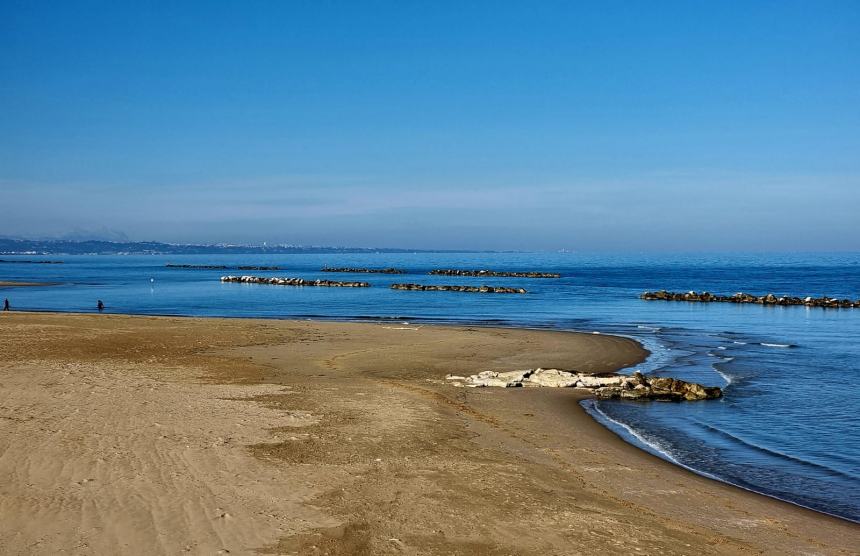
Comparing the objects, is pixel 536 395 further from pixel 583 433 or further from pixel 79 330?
pixel 79 330

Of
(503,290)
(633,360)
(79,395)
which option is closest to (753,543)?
(79,395)

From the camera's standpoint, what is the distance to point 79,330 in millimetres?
31281

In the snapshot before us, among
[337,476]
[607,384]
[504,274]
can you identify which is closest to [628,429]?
[607,384]

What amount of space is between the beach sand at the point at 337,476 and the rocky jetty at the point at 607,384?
2.41ft

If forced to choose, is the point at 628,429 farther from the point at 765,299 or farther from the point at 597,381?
the point at 765,299

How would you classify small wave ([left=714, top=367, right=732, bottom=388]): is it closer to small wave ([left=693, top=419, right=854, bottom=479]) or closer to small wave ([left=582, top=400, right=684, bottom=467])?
small wave ([left=582, top=400, right=684, bottom=467])

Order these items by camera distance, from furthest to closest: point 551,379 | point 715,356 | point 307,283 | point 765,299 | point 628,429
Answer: point 307,283 < point 765,299 < point 715,356 < point 551,379 < point 628,429

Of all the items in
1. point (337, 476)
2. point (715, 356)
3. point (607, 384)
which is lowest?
point (715, 356)

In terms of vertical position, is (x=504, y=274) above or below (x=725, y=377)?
above

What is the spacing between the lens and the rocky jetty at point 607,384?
1864cm

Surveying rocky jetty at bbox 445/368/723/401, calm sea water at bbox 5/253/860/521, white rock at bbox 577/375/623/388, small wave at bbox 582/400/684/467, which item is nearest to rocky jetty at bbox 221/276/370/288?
calm sea water at bbox 5/253/860/521

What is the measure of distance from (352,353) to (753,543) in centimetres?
1897

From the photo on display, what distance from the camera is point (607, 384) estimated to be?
19672 millimetres

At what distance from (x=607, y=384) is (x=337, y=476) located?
1142cm
